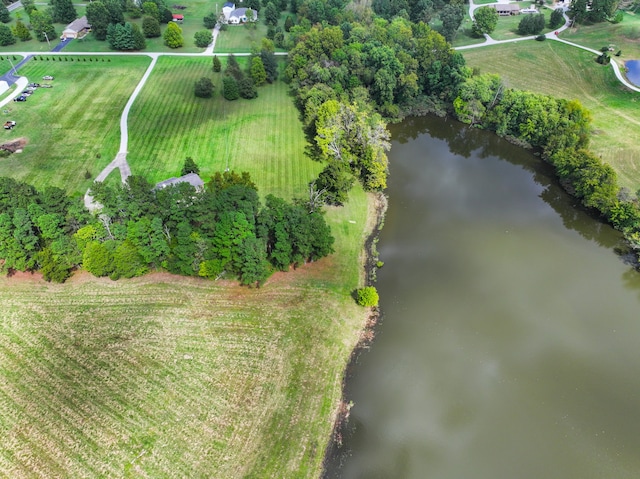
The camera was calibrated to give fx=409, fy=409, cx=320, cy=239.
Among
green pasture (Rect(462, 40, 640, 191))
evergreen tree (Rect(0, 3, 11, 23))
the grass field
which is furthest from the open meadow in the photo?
evergreen tree (Rect(0, 3, 11, 23))

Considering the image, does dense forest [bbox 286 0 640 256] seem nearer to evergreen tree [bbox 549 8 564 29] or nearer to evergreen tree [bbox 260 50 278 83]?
evergreen tree [bbox 260 50 278 83]

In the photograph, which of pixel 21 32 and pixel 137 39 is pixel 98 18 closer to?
pixel 137 39

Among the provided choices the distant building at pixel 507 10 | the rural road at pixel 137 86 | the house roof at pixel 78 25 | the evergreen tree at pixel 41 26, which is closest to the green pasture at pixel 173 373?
the rural road at pixel 137 86

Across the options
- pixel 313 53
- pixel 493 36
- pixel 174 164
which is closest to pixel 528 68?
pixel 493 36

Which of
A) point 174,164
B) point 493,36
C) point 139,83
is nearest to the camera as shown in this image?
point 174,164

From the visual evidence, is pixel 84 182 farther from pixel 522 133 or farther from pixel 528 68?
pixel 528 68
